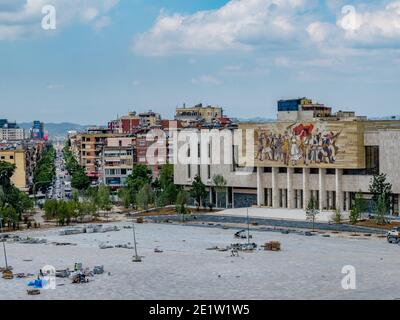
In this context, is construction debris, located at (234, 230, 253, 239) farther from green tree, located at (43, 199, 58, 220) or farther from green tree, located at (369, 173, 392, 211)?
green tree, located at (43, 199, 58, 220)

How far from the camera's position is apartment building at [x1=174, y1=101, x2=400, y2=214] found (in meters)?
56.1

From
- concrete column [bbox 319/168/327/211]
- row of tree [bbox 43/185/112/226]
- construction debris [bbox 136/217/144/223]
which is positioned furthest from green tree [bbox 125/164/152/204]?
concrete column [bbox 319/168/327/211]

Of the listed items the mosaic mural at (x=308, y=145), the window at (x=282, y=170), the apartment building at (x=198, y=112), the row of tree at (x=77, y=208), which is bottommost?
the row of tree at (x=77, y=208)

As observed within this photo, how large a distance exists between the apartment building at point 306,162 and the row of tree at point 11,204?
12.5m

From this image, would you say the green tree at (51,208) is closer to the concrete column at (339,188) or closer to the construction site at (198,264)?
the construction site at (198,264)

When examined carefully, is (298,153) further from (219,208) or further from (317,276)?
(317,276)

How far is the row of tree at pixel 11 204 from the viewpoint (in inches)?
2210

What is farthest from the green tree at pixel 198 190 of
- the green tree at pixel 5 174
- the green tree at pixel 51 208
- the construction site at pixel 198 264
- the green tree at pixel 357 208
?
the green tree at pixel 357 208

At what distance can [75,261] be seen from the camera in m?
39.9

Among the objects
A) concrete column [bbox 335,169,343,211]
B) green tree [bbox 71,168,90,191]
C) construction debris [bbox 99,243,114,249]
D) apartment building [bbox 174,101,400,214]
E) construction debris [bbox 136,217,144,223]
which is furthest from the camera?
green tree [bbox 71,168,90,191]

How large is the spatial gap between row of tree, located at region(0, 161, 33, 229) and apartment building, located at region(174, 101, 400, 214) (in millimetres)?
12508

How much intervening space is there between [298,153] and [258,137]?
356 centimetres

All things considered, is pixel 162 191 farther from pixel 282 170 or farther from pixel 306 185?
pixel 306 185
